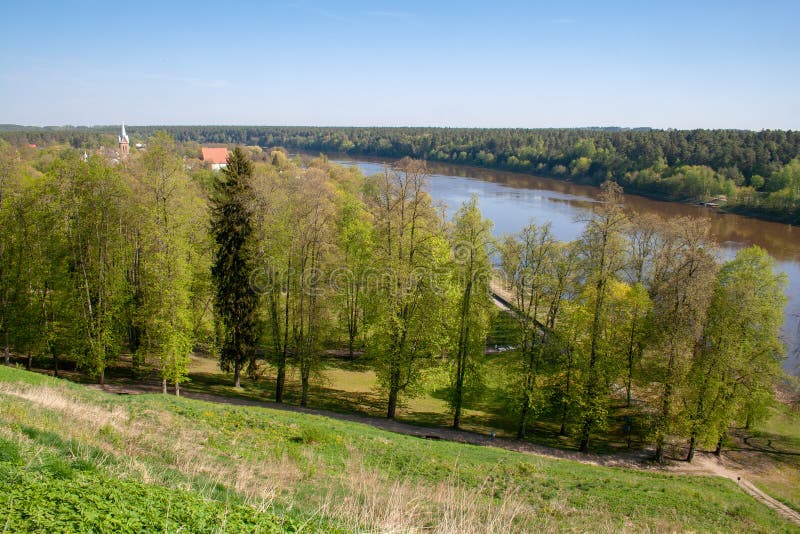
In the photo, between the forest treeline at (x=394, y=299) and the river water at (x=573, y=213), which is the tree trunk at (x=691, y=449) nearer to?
the forest treeline at (x=394, y=299)

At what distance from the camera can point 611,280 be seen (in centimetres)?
1914

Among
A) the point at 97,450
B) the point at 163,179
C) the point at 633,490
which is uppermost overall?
the point at 163,179

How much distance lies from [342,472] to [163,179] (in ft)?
43.9

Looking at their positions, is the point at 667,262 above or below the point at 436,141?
below

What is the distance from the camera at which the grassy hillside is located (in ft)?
18.4

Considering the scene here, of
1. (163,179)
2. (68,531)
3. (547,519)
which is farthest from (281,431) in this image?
(163,179)

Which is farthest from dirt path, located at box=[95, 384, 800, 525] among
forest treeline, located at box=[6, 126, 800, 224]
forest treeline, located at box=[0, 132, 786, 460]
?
forest treeline, located at box=[6, 126, 800, 224]

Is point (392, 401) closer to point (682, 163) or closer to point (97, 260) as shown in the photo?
point (97, 260)

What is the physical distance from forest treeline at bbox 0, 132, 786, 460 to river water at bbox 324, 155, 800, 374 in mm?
4974

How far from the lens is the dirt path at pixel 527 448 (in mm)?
18078

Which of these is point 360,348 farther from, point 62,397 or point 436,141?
point 436,141

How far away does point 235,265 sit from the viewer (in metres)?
21.5

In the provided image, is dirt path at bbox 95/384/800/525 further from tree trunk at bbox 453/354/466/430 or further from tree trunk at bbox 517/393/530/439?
tree trunk at bbox 517/393/530/439

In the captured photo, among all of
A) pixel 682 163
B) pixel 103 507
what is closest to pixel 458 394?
pixel 103 507
